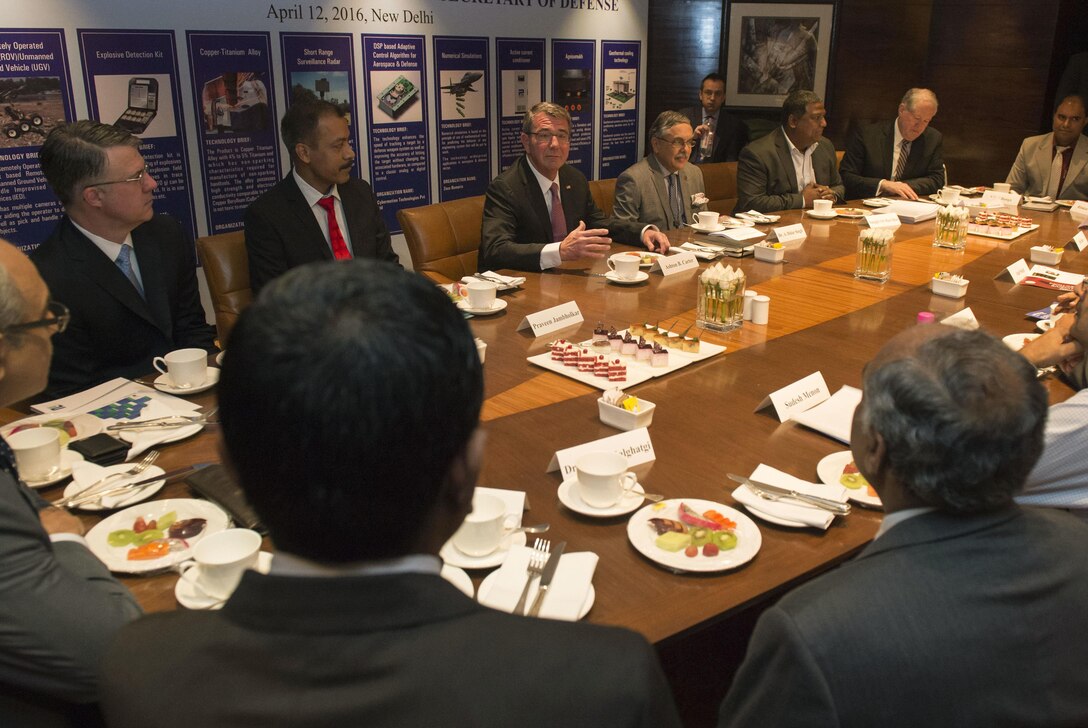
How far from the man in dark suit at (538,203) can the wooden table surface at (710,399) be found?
1.44 feet

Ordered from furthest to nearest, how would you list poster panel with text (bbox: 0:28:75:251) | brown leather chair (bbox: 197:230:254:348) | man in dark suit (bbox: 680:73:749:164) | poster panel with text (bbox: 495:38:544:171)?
man in dark suit (bbox: 680:73:749:164) < poster panel with text (bbox: 495:38:544:171) < poster panel with text (bbox: 0:28:75:251) < brown leather chair (bbox: 197:230:254:348)

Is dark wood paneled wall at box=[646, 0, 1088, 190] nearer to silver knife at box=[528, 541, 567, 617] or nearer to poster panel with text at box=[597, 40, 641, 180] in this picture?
poster panel with text at box=[597, 40, 641, 180]

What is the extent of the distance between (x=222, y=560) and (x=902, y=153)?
5.80 meters

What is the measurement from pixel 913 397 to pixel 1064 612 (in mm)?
344

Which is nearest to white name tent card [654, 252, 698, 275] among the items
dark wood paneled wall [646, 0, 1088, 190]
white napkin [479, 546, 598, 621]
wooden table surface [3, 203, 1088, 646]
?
wooden table surface [3, 203, 1088, 646]

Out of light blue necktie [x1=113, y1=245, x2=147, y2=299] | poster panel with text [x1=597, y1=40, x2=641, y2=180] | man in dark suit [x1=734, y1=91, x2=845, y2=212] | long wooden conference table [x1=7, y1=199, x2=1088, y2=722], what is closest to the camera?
long wooden conference table [x1=7, y1=199, x2=1088, y2=722]

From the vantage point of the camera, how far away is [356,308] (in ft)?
2.22

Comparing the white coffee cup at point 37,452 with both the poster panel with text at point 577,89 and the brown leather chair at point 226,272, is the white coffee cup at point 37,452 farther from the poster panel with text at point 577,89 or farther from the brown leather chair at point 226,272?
the poster panel with text at point 577,89

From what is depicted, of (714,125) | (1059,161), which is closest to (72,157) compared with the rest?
(714,125)

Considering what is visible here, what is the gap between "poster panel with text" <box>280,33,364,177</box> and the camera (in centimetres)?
479

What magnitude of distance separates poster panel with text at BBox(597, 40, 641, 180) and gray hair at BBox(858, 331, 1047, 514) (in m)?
5.79

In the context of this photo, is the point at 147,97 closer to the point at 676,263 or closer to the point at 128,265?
the point at 128,265

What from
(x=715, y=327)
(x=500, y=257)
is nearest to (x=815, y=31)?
(x=500, y=257)

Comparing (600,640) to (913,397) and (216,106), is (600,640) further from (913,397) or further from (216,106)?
(216,106)
